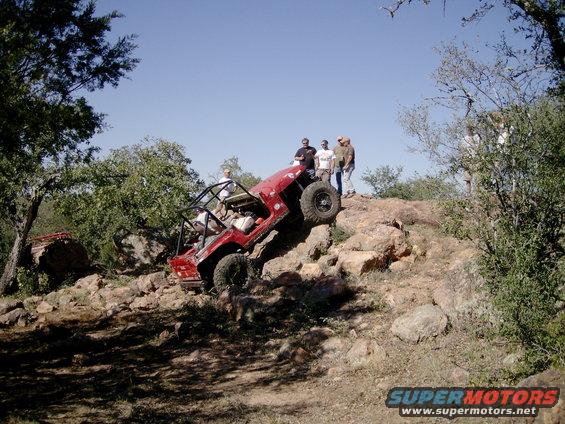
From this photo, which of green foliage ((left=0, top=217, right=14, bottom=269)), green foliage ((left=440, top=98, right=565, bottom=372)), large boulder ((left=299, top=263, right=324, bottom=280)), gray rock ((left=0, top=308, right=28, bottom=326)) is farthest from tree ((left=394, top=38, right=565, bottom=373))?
green foliage ((left=0, top=217, right=14, bottom=269))

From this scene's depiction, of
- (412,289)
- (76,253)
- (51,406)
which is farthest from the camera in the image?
(76,253)

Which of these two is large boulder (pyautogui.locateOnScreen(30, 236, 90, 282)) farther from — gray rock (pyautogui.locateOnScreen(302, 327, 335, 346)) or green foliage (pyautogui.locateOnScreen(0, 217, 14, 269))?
gray rock (pyautogui.locateOnScreen(302, 327, 335, 346))

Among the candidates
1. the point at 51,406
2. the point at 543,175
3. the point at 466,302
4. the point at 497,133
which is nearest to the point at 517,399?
the point at 466,302

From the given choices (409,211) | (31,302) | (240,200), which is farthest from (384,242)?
(31,302)

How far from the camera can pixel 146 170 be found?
1381 centimetres

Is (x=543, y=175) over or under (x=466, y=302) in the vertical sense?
over

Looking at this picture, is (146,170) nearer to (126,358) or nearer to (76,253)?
(76,253)

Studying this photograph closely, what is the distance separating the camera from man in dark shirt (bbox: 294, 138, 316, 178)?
11492 mm

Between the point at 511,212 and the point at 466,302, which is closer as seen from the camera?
the point at 511,212

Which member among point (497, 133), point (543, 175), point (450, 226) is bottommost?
point (450, 226)

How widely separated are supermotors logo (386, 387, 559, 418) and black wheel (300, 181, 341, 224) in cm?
560

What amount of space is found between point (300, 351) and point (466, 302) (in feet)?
8.00

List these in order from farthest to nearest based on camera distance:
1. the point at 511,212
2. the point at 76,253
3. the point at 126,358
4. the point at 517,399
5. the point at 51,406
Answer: the point at 76,253, the point at 126,358, the point at 511,212, the point at 51,406, the point at 517,399

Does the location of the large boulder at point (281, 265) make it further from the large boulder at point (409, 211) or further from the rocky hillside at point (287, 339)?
the large boulder at point (409, 211)
